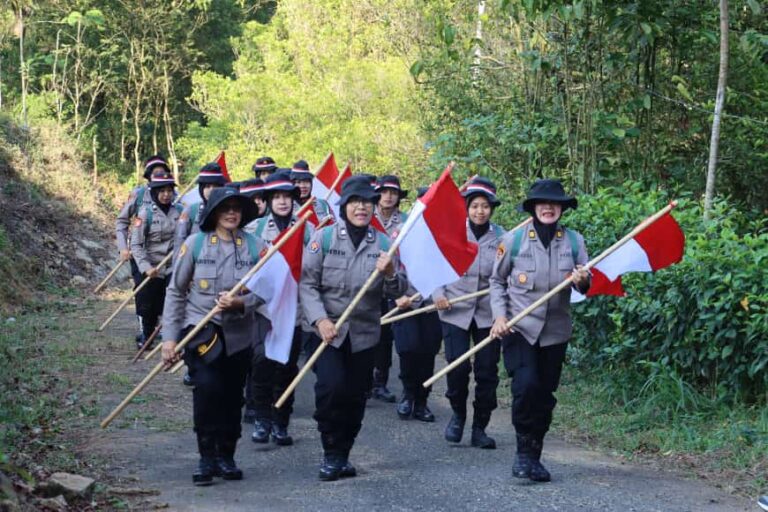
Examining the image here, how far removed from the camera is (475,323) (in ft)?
29.4

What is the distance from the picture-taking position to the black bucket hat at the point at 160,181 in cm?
1206

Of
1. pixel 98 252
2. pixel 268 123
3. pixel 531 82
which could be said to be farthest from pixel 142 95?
pixel 531 82

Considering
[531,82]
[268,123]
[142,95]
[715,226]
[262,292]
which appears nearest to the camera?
[262,292]

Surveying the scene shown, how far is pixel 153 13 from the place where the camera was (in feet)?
99.6

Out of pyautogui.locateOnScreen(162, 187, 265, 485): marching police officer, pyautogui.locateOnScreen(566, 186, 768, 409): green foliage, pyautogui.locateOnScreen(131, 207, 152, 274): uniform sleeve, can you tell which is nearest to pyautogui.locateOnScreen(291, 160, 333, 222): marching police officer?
Answer: pyautogui.locateOnScreen(131, 207, 152, 274): uniform sleeve

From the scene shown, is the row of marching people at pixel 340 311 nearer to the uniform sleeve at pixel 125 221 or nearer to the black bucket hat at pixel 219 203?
the black bucket hat at pixel 219 203

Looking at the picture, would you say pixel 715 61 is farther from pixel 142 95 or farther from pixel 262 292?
pixel 142 95

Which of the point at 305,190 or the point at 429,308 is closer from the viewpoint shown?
the point at 429,308

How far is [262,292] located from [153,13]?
24.6 metres

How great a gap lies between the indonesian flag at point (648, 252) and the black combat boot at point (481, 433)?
159cm

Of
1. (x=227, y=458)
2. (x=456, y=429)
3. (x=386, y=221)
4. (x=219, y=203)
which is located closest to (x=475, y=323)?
(x=456, y=429)

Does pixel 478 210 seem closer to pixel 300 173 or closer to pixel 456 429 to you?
pixel 456 429

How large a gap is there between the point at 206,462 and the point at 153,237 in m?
5.42

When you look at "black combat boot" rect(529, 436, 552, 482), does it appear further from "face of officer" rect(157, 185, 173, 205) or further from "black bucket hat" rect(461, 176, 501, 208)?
"face of officer" rect(157, 185, 173, 205)
